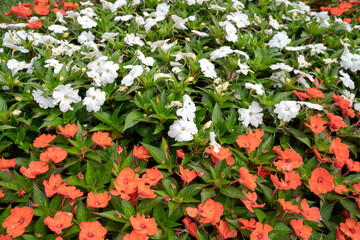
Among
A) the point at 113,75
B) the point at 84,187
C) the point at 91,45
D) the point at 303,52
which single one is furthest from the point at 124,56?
the point at 303,52

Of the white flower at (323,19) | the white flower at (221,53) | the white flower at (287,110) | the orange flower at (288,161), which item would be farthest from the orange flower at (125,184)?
the white flower at (323,19)

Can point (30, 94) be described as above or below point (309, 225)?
above

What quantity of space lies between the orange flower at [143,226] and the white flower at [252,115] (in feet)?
3.46

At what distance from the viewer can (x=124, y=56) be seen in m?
2.70

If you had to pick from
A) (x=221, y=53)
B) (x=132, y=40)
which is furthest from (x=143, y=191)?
(x=132, y=40)

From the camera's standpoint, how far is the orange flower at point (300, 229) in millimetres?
1535

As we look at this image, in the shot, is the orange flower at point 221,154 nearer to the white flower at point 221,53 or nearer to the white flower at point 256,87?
the white flower at point 256,87

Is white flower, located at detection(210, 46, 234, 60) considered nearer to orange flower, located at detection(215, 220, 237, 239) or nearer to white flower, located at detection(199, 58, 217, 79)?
white flower, located at detection(199, 58, 217, 79)

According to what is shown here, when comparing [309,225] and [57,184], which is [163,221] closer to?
[57,184]

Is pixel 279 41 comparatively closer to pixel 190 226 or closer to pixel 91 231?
pixel 190 226

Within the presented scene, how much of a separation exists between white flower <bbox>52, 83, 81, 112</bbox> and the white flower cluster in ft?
2.49

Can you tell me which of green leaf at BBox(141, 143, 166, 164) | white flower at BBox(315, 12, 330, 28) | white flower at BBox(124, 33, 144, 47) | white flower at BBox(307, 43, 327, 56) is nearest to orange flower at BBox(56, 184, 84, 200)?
green leaf at BBox(141, 143, 166, 164)

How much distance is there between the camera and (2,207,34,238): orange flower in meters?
1.38

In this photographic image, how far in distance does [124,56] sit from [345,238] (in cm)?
229
